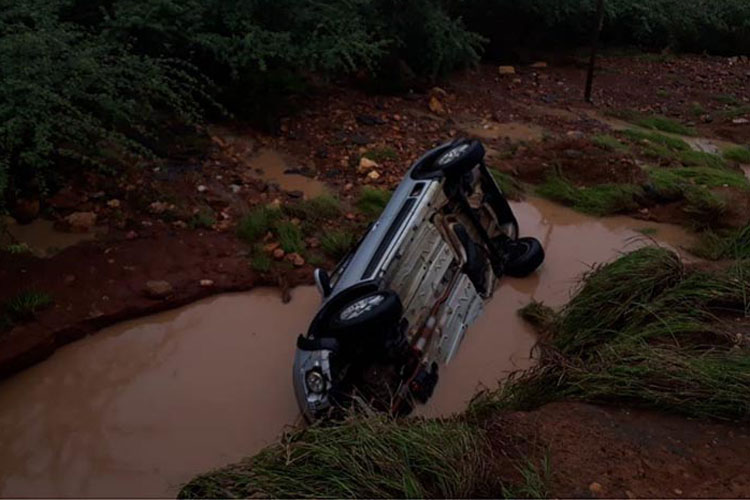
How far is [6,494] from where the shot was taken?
148 inches

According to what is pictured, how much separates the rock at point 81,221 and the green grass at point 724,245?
16.7 ft

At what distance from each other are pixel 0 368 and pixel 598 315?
3770mm

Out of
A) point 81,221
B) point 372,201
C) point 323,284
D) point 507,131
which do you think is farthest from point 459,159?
point 507,131

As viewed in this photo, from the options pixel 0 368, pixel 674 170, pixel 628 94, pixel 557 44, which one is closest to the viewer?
pixel 0 368

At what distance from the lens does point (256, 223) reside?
6.03 m

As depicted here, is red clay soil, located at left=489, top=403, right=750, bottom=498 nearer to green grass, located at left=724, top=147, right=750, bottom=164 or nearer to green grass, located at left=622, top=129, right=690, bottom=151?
green grass, located at left=622, top=129, right=690, bottom=151

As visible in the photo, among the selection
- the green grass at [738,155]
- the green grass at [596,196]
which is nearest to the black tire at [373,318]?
the green grass at [596,196]

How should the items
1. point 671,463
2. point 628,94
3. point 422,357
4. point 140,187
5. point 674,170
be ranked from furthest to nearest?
1. point 628,94
2. point 674,170
3. point 140,187
4. point 422,357
5. point 671,463

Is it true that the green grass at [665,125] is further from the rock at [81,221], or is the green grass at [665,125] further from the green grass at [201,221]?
the rock at [81,221]

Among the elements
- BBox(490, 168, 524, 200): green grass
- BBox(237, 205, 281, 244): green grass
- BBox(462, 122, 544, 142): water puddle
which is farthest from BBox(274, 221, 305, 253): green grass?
BBox(462, 122, 544, 142): water puddle

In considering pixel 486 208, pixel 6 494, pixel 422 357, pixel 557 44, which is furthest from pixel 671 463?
pixel 557 44

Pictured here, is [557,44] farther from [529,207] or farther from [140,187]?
[140,187]

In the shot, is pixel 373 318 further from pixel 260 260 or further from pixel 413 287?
pixel 260 260

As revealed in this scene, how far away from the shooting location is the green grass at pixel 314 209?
6.29 metres
